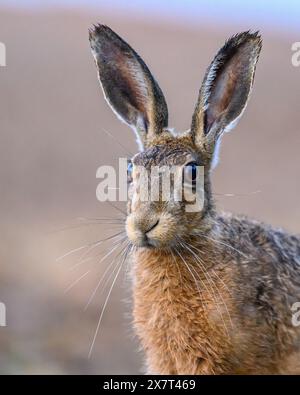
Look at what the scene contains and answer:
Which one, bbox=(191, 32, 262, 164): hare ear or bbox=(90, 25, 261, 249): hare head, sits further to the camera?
bbox=(191, 32, 262, 164): hare ear

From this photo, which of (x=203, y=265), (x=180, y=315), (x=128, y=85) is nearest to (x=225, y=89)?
(x=128, y=85)

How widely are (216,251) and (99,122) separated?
31.3 feet

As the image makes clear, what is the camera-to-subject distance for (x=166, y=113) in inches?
268

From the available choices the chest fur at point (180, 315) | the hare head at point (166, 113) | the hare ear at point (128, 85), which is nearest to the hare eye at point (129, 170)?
the hare head at point (166, 113)

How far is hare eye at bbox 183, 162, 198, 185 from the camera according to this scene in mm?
6309

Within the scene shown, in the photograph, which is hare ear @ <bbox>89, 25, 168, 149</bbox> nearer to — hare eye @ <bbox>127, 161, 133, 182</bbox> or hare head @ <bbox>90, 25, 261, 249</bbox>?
hare head @ <bbox>90, 25, 261, 249</bbox>

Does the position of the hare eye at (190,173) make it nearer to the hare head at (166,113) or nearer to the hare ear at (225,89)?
the hare head at (166,113)

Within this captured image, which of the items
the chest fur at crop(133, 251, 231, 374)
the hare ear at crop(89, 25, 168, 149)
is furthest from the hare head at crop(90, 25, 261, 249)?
the chest fur at crop(133, 251, 231, 374)

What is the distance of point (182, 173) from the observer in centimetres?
629

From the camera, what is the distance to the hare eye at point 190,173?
631cm

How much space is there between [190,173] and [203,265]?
594mm

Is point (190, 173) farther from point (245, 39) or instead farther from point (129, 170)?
Result: point (245, 39)

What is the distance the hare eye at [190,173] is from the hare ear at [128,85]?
1.42ft

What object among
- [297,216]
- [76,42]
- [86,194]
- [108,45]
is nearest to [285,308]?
[108,45]
